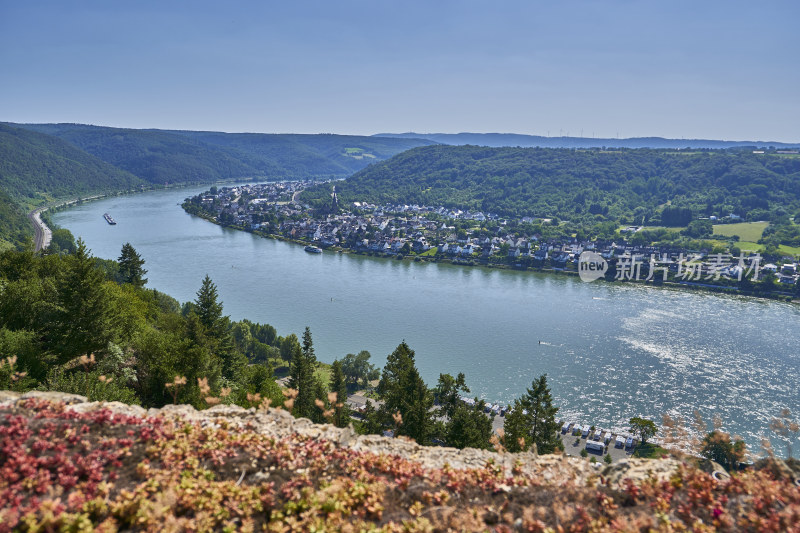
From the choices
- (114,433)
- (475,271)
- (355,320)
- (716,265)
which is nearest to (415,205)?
(475,271)

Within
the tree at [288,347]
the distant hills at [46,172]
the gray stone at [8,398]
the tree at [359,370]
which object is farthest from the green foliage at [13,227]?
the gray stone at [8,398]

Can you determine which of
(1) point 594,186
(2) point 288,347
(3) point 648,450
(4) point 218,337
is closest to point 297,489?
(4) point 218,337

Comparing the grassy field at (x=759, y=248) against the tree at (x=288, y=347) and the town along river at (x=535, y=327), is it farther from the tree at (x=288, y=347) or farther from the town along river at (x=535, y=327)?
the tree at (x=288, y=347)

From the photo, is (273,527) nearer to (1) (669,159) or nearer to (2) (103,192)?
(2) (103,192)

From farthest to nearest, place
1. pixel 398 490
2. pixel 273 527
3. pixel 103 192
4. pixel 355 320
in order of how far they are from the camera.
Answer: pixel 103 192
pixel 355 320
pixel 398 490
pixel 273 527

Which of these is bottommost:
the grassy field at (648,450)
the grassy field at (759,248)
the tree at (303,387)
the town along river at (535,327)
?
the grassy field at (648,450)

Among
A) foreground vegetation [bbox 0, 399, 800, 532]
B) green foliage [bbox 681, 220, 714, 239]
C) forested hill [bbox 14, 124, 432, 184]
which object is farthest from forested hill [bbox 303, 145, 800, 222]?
foreground vegetation [bbox 0, 399, 800, 532]
